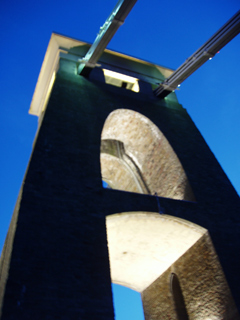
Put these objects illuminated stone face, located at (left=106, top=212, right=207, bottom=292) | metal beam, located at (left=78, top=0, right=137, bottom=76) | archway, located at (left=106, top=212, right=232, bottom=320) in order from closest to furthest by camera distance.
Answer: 1. archway, located at (left=106, top=212, right=232, bottom=320)
2. illuminated stone face, located at (left=106, top=212, right=207, bottom=292)
3. metal beam, located at (left=78, top=0, right=137, bottom=76)

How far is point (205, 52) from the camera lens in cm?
1026

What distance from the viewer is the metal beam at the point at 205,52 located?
9.62m

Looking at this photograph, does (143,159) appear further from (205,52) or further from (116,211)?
(116,211)

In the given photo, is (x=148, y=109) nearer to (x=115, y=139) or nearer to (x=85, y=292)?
(x=115, y=139)

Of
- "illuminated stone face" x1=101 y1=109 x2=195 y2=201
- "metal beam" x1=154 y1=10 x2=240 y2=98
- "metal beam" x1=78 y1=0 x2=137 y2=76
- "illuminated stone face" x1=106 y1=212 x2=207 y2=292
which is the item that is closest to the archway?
"illuminated stone face" x1=106 y1=212 x2=207 y2=292

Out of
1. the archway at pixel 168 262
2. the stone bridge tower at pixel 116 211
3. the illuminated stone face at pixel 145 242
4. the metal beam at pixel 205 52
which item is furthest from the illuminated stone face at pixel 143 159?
the metal beam at pixel 205 52

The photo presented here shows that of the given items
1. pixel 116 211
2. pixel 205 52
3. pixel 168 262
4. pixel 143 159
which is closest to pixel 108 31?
pixel 205 52

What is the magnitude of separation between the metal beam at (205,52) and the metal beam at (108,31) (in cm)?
271

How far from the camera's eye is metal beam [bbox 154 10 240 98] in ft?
31.6

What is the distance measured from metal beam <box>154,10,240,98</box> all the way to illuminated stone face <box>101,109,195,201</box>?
1.75m

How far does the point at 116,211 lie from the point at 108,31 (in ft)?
17.2

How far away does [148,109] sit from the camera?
36.3ft

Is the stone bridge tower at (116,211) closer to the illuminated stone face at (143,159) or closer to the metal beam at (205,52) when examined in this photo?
the illuminated stone face at (143,159)

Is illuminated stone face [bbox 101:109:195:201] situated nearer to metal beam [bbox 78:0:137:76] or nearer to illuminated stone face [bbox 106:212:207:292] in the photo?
illuminated stone face [bbox 106:212:207:292]
